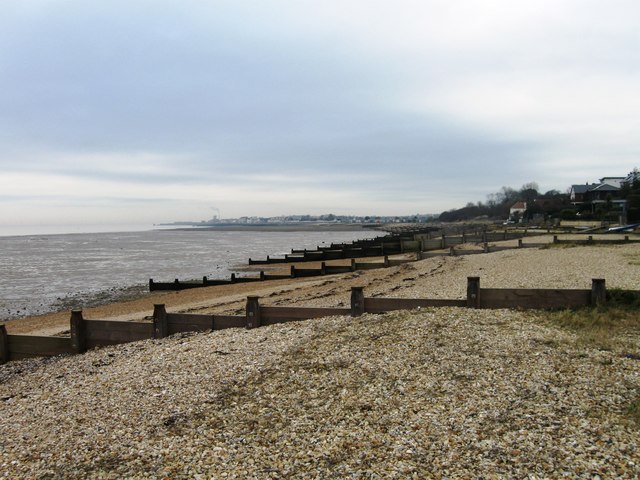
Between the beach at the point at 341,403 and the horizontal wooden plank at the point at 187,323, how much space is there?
41 cm

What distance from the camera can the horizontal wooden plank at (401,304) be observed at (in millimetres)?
11039

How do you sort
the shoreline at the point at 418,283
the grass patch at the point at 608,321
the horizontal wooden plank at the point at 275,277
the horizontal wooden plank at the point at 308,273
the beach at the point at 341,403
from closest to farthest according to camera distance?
the beach at the point at 341,403
the grass patch at the point at 608,321
the shoreline at the point at 418,283
the horizontal wooden plank at the point at 308,273
the horizontal wooden plank at the point at 275,277

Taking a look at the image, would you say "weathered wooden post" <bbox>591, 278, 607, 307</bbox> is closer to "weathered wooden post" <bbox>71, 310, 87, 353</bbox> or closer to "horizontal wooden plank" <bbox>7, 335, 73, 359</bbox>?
"weathered wooden post" <bbox>71, 310, 87, 353</bbox>

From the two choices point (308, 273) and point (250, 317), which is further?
point (308, 273)

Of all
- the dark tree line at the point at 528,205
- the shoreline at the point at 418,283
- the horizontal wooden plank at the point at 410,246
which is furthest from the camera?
the dark tree line at the point at 528,205

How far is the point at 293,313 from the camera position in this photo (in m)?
11.2

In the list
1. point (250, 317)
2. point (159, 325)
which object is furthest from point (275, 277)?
point (250, 317)

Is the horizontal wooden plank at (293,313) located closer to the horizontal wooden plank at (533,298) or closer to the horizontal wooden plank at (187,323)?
the horizontal wooden plank at (187,323)

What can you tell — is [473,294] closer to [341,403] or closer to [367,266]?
[341,403]

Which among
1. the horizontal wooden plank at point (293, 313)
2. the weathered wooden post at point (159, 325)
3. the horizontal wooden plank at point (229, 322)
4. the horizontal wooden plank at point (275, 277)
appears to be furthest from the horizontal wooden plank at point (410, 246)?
the weathered wooden post at point (159, 325)

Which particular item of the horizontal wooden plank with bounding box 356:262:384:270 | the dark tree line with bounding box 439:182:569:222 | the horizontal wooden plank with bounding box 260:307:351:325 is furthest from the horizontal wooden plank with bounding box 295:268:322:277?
the dark tree line with bounding box 439:182:569:222

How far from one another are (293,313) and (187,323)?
2.51 meters

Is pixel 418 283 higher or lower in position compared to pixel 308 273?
higher

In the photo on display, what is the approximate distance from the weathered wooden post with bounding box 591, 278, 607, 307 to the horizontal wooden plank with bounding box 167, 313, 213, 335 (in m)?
8.54
